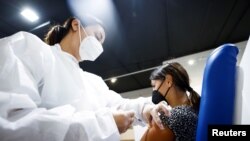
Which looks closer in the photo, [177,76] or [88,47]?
[88,47]

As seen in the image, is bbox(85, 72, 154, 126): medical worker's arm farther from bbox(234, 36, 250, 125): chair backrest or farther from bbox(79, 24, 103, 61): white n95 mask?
bbox(234, 36, 250, 125): chair backrest

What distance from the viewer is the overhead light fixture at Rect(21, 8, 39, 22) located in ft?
7.57

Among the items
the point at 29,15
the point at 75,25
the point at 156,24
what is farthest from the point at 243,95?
the point at 29,15

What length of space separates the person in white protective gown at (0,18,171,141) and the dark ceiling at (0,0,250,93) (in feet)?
4.98

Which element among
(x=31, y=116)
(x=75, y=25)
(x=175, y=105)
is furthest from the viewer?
(x=175, y=105)

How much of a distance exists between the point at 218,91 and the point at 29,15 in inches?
89.5

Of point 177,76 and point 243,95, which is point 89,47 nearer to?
point 177,76

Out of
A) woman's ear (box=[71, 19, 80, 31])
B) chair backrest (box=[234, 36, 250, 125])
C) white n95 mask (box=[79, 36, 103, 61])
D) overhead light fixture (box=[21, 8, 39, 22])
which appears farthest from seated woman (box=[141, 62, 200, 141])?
overhead light fixture (box=[21, 8, 39, 22])

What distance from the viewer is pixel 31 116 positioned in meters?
0.60

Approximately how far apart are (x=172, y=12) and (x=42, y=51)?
6.36ft

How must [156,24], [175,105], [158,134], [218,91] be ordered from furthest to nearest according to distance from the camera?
[156,24]
[175,105]
[158,134]
[218,91]

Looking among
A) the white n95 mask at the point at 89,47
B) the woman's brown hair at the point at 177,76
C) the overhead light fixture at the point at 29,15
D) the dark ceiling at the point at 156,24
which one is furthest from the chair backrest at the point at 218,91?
the overhead light fixture at the point at 29,15

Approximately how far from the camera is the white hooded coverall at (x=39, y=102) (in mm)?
581

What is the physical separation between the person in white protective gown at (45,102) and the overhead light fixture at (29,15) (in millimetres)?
1566
